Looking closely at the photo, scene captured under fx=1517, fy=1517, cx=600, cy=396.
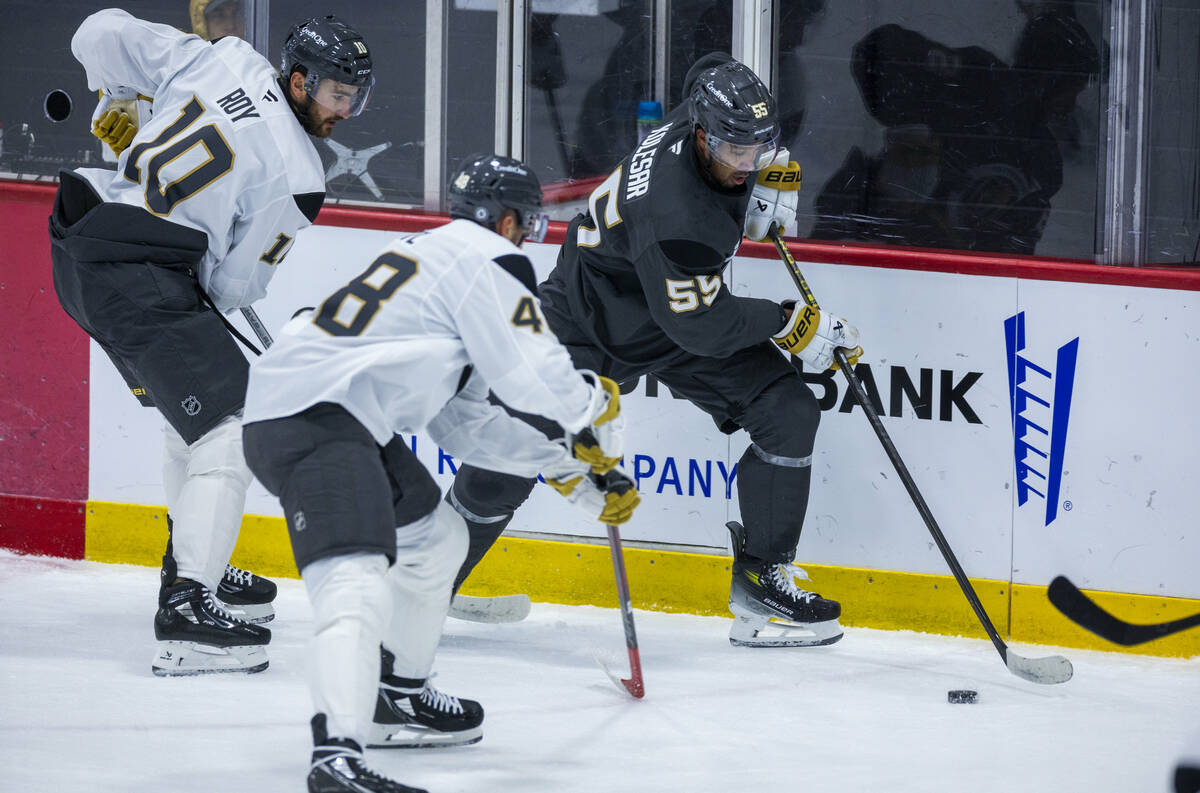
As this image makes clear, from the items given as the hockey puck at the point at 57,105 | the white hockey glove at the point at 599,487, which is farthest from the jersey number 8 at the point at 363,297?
the hockey puck at the point at 57,105

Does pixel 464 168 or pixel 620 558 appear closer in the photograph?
pixel 464 168

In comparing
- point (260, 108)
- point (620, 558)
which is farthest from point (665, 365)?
point (260, 108)

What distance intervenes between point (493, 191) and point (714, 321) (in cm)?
91

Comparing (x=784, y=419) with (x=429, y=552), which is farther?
(x=784, y=419)

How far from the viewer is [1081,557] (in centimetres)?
374

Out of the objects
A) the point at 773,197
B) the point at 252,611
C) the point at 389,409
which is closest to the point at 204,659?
the point at 252,611

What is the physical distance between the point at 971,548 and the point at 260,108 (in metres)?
2.03

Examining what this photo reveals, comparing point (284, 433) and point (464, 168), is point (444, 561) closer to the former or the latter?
point (284, 433)

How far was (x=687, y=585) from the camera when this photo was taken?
4.06 m

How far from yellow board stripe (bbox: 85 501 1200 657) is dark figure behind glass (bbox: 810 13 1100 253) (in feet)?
2.97

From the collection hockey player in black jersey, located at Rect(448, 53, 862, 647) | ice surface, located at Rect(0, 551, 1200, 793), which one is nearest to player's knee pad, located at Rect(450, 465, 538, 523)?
hockey player in black jersey, located at Rect(448, 53, 862, 647)

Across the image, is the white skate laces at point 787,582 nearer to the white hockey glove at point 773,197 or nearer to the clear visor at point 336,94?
the white hockey glove at point 773,197

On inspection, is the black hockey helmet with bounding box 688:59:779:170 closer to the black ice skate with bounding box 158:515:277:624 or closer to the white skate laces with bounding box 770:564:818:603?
the white skate laces with bounding box 770:564:818:603

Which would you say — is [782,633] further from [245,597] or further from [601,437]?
[245,597]
